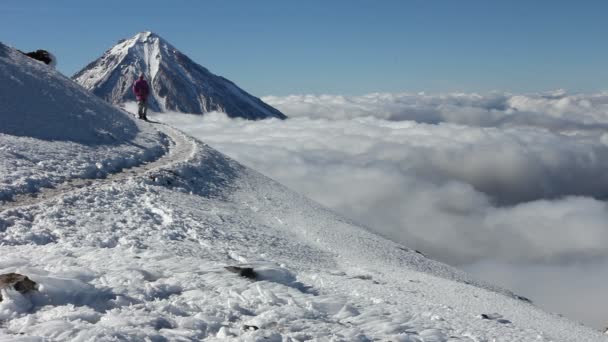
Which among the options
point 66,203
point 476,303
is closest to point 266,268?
point 476,303

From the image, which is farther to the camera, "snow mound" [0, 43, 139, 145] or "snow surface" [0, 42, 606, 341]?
"snow mound" [0, 43, 139, 145]

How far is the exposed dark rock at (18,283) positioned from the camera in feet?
25.2

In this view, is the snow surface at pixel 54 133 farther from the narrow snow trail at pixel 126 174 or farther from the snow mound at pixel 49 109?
the narrow snow trail at pixel 126 174

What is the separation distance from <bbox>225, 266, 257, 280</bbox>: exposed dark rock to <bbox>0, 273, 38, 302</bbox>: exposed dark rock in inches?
158

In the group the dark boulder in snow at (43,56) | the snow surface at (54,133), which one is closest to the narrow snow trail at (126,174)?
the snow surface at (54,133)

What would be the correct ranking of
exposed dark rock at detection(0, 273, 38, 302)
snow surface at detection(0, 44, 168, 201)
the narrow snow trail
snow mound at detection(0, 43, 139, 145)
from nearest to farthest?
1. exposed dark rock at detection(0, 273, 38, 302)
2. the narrow snow trail
3. snow surface at detection(0, 44, 168, 201)
4. snow mound at detection(0, 43, 139, 145)

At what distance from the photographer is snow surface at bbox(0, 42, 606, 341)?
7.73 meters

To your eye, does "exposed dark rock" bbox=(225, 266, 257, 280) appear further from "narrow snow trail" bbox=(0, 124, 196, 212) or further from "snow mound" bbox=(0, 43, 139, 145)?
"snow mound" bbox=(0, 43, 139, 145)

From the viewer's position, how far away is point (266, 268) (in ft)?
36.1

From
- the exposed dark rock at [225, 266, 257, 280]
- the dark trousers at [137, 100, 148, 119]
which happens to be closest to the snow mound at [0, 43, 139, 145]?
the dark trousers at [137, 100, 148, 119]

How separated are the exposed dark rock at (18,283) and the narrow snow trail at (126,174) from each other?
712 cm

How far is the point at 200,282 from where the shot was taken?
9828 mm

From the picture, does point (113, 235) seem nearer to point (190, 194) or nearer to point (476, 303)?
point (190, 194)

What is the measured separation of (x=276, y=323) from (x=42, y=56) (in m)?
38.1
